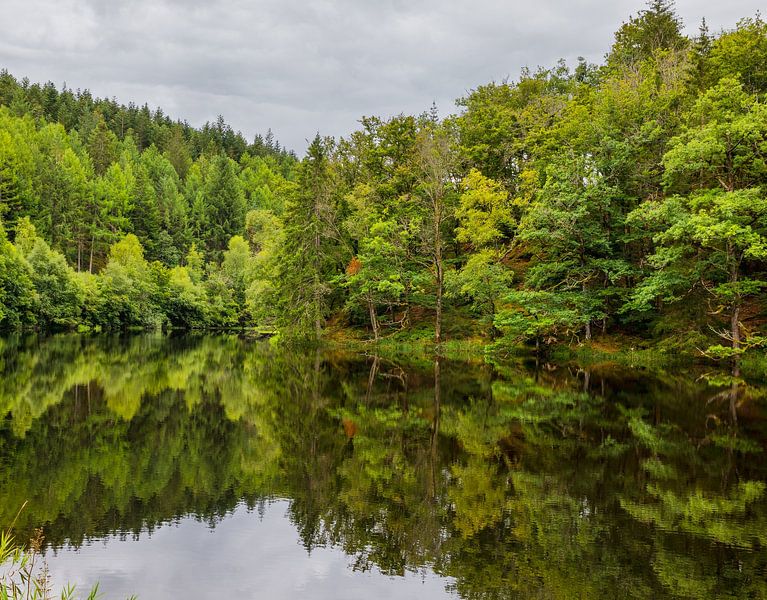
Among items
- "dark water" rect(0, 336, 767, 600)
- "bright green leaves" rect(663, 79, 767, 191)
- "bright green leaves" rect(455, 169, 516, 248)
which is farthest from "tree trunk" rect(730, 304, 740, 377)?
"bright green leaves" rect(455, 169, 516, 248)

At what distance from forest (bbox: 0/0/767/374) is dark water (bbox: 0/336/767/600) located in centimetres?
1131

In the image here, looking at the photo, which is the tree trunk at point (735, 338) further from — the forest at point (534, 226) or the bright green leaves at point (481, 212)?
the bright green leaves at point (481, 212)

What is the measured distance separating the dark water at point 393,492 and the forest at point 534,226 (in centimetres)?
1131

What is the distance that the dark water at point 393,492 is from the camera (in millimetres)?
7227

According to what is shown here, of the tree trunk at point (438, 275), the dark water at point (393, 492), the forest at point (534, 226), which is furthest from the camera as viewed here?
the tree trunk at point (438, 275)

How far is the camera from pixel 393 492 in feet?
33.1

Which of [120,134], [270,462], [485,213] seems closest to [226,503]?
[270,462]

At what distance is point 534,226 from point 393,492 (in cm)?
2576

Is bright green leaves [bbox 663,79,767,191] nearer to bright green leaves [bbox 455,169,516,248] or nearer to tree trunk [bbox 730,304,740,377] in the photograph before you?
tree trunk [bbox 730,304,740,377]

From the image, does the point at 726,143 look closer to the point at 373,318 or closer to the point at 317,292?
the point at 373,318

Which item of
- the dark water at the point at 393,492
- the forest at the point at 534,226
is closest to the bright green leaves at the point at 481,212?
the forest at the point at 534,226

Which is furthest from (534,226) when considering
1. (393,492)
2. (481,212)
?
(393,492)

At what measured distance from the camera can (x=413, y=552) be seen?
7.88m

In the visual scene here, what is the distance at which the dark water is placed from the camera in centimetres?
723
